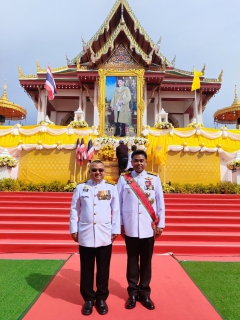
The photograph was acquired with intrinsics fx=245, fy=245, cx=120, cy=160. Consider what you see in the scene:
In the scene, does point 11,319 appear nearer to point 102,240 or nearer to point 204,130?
point 102,240

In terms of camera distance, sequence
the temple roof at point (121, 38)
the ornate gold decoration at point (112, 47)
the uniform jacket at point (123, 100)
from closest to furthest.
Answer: the uniform jacket at point (123, 100)
the ornate gold decoration at point (112, 47)
the temple roof at point (121, 38)

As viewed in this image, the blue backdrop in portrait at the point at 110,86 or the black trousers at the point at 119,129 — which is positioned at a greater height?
the blue backdrop in portrait at the point at 110,86

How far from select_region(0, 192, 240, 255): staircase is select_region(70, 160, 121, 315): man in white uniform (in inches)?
85.5

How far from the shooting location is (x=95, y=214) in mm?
2482

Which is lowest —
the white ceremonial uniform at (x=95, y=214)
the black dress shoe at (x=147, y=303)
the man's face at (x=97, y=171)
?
the black dress shoe at (x=147, y=303)

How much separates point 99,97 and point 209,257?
41.3 ft

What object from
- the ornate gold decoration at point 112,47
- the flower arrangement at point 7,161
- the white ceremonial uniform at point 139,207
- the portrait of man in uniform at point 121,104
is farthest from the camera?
the ornate gold decoration at point 112,47

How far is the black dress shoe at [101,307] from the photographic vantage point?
2.37m

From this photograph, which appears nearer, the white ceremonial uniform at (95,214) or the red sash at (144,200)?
the white ceremonial uniform at (95,214)

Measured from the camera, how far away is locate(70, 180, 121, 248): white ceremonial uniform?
7.98 ft

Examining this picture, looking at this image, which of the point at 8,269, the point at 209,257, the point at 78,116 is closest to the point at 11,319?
the point at 8,269

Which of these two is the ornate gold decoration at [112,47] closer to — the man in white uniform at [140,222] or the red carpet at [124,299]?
the man in white uniform at [140,222]

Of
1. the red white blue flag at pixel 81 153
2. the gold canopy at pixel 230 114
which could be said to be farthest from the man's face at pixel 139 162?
the gold canopy at pixel 230 114

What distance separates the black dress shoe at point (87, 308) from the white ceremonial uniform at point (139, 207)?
752 millimetres
